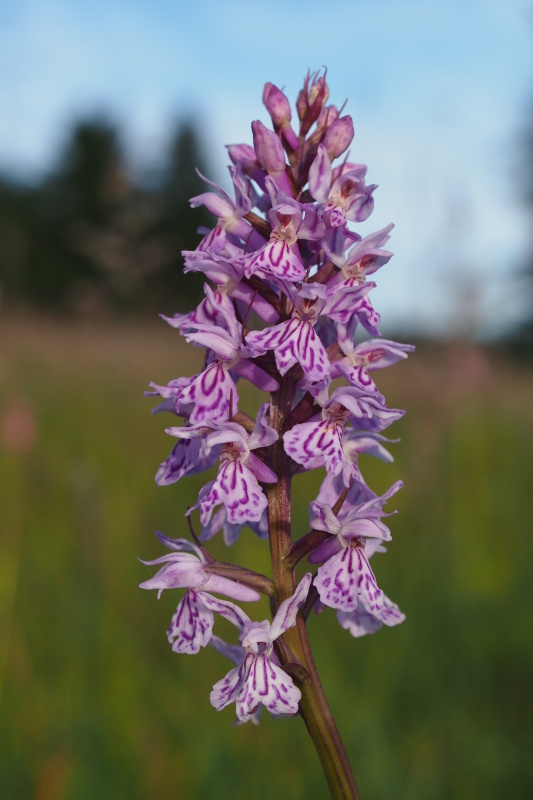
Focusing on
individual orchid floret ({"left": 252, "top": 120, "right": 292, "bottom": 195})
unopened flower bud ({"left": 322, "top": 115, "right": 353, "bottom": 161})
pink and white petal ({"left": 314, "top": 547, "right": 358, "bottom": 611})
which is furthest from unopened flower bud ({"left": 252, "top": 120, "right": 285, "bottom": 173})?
pink and white petal ({"left": 314, "top": 547, "right": 358, "bottom": 611})

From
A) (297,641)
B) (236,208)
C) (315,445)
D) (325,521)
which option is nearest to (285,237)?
(236,208)

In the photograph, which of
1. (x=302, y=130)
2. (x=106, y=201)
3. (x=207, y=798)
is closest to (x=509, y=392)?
(x=106, y=201)

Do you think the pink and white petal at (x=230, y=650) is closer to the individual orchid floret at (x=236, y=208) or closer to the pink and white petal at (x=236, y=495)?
the pink and white petal at (x=236, y=495)

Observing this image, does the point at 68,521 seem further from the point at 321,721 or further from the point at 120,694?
the point at 321,721

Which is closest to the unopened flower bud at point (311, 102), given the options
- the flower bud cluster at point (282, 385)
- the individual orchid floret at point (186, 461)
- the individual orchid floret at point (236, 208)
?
the flower bud cluster at point (282, 385)

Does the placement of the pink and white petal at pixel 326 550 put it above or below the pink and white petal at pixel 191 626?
above

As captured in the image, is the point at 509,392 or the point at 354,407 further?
the point at 509,392

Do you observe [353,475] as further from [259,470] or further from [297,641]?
[297,641]

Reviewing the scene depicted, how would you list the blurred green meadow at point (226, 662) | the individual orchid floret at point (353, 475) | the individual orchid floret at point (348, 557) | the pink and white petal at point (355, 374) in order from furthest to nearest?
the blurred green meadow at point (226, 662) < the individual orchid floret at point (353, 475) < the pink and white petal at point (355, 374) < the individual orchid floret at point (348, 557)
